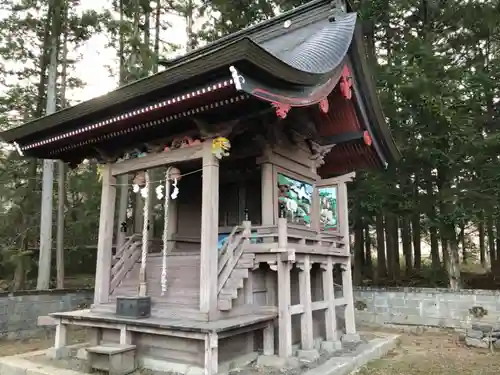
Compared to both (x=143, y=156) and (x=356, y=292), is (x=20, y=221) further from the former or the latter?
(x=356, y=292)

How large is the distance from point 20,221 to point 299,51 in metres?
12.4

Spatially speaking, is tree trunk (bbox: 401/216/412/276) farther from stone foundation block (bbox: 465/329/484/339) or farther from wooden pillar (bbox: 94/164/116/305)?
wooden pillar (bbox: 94/164/116/305)

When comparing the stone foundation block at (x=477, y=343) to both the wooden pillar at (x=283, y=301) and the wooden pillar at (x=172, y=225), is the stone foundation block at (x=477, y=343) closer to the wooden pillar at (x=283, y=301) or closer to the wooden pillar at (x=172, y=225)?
the wooden pillar at (x=283, y=301)

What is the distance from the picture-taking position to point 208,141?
239 inches

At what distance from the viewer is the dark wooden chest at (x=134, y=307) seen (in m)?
5.98

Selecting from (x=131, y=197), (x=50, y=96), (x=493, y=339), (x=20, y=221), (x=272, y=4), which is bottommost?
(x=493, y=339)

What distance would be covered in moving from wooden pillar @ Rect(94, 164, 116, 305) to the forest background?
5.55m

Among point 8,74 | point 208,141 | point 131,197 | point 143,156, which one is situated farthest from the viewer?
point 131,197

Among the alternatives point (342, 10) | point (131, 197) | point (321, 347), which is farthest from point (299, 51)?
point (131, 197)

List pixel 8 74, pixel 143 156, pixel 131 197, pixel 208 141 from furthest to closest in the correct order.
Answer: pixel 131 197 < pixel 8 74 < pixel 143 156 < pixel 208 141

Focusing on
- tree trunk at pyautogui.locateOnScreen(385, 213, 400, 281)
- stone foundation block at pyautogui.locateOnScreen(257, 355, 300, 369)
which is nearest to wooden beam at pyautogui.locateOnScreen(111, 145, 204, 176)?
stone foundation block at pyautogui.locateOnScreen(257, 355, 300, 369)

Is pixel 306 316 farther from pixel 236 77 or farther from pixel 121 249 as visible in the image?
pixel 236 77

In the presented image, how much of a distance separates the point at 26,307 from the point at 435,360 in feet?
30.0

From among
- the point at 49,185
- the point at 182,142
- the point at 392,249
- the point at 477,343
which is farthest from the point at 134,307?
the point at 392,249
